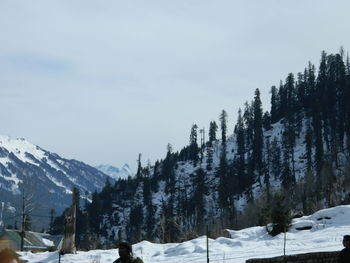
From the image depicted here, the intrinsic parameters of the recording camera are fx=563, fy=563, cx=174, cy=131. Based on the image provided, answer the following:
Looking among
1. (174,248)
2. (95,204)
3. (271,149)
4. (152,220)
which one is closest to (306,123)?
(271,149)

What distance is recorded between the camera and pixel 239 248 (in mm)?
24406

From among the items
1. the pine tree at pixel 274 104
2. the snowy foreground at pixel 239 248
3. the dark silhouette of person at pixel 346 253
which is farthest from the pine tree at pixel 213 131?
the dark silhouette of person at pixel 346 253

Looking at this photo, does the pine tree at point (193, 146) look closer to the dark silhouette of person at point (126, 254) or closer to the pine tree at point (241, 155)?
the pine tree at point (241, 155)

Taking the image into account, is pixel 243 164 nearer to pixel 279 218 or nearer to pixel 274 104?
pixel 274 104

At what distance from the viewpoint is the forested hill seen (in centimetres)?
10106

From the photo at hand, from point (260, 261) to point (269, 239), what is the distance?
41.3 feet

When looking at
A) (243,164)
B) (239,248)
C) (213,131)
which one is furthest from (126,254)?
(213,131)

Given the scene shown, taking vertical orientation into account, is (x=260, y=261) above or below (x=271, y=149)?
below

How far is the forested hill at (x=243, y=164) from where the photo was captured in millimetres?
101062

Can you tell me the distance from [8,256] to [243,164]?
115712 millimetres

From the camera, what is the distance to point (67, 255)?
24.4 metres

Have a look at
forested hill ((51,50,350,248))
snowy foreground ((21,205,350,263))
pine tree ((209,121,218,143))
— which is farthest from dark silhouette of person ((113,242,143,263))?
pine tree ((209,121,218,143))

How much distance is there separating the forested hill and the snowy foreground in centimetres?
5416

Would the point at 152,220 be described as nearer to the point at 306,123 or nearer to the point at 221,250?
the point at 306,123
